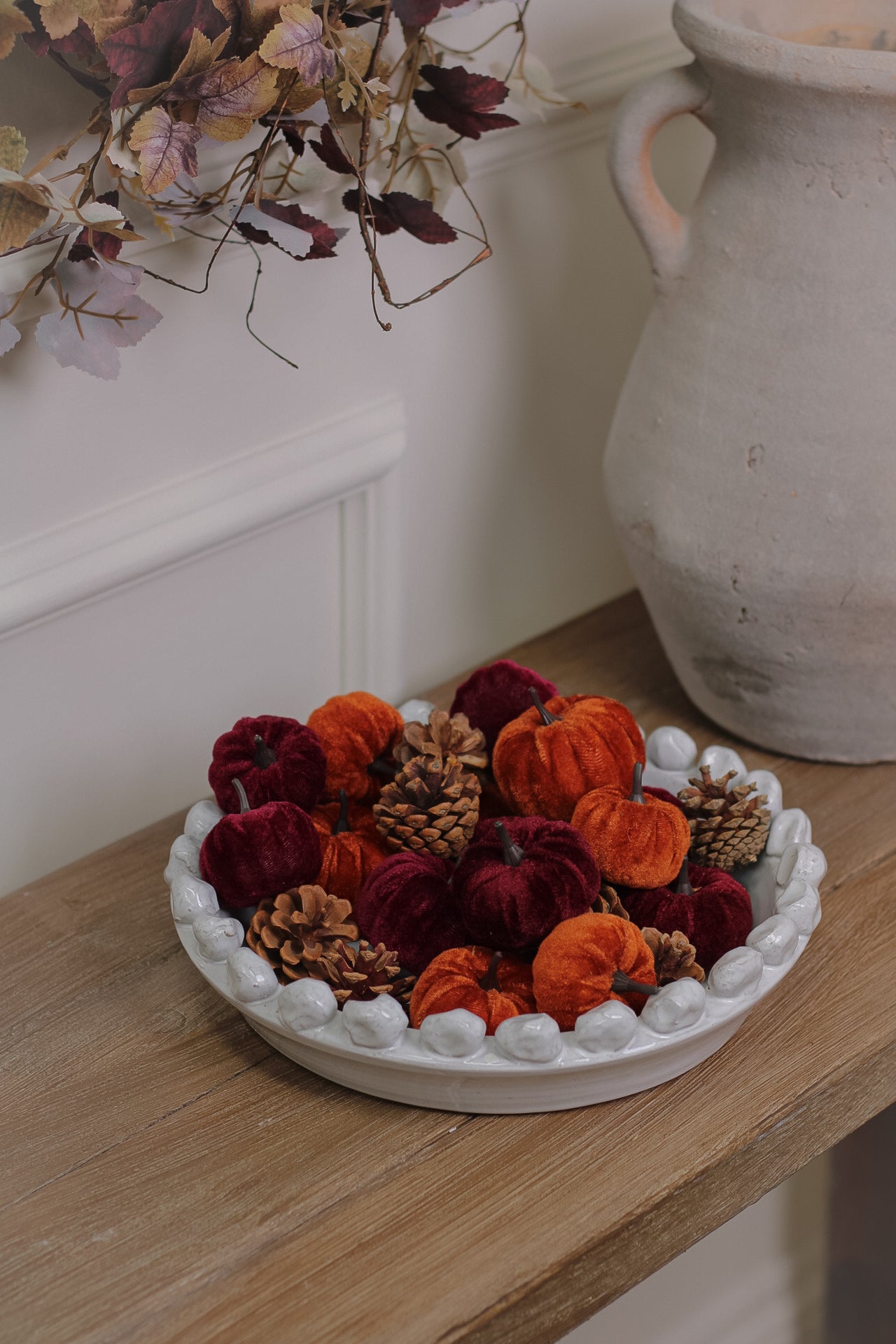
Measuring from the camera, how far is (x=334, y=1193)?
561mm

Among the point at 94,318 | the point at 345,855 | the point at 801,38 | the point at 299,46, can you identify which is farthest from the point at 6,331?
the point at 801,38

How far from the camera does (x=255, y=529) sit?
79cm

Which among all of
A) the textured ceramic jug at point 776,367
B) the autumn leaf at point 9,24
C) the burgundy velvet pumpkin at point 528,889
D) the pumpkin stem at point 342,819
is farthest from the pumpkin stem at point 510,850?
the autumn leaf at point 9,24

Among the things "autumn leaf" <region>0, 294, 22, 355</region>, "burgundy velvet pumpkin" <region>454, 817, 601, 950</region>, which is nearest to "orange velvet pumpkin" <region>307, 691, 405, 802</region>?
"burgundy velvet pumpkin" <region>454, 817, 601, 950</region>

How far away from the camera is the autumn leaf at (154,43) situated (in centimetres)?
53

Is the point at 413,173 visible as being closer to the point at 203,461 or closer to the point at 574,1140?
the point at 203,461

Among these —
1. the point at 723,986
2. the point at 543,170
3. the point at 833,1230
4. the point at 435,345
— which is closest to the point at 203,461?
the point at 435,345

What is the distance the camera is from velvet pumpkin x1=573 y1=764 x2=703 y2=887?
1.95ft

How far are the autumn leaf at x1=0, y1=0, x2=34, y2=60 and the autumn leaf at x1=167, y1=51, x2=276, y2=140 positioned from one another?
2.3 inches

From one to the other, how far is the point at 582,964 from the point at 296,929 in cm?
Answer: 12

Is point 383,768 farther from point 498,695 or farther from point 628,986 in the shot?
point 628,986

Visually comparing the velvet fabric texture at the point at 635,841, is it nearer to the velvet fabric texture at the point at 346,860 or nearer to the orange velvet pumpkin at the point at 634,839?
the orange velvet pumpkin at the point at 634,839

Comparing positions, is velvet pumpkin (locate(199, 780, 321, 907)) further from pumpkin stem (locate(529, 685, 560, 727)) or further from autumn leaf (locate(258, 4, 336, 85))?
autumn leaf (locate(258, 4, 336, 85))

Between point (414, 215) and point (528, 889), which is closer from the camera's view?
point (528, 889)
